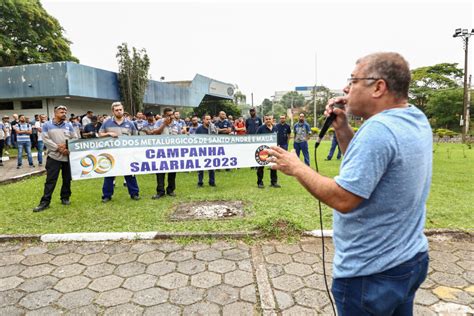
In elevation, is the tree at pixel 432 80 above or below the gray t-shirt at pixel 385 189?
above

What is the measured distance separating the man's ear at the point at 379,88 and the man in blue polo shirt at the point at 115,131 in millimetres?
5853

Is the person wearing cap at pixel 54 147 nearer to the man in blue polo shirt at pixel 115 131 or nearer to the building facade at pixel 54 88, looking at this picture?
the man in blue polo shirt at pixel 115 131

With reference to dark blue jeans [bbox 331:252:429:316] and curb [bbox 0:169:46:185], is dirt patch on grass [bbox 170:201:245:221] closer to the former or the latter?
dark blue jeans [bbox 331:252:429:316]

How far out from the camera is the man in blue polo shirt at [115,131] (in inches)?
252

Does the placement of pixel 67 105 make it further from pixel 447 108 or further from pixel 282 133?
pixel 447 108

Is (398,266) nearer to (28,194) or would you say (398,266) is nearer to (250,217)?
(250,217)

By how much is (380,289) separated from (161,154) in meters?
5.95

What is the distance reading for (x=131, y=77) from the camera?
2191 centimetres

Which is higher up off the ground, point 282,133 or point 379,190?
point 282,133

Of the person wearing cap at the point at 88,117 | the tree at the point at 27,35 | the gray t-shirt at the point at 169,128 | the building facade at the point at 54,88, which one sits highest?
the tree at the point at 27,35

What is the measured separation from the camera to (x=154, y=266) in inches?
139

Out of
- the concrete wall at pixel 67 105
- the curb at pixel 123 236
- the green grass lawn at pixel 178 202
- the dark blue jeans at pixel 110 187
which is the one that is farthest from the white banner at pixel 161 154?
the concrete wall at pixel 67 105

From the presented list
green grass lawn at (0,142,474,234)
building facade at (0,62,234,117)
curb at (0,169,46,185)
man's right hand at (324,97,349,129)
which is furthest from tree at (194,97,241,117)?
man's right hand at (324,97,349,129)

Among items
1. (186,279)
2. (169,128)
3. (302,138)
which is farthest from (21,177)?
(302,138)
